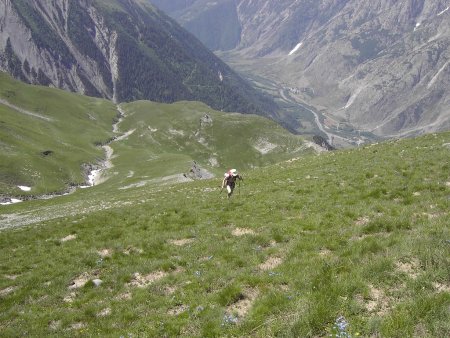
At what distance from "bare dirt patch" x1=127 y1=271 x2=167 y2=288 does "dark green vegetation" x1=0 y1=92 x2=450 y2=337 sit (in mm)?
87

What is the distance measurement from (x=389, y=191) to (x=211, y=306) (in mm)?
15113

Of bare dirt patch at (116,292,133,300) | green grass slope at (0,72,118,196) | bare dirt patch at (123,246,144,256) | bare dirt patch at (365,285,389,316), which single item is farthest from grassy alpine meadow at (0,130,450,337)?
green grass slope at (0,72,118,196)

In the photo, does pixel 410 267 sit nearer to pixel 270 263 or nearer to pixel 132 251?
pixel 270 263

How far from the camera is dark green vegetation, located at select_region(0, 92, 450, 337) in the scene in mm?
11852

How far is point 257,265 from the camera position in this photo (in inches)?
665

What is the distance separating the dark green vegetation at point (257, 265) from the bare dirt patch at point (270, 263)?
8cm

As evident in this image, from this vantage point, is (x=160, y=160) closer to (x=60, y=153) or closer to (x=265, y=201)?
(x=60, y=153)

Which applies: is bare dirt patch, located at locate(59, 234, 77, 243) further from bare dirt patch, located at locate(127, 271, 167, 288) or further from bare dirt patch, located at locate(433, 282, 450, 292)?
bare dirt patch, located at locate(433, 282, 450, 292)

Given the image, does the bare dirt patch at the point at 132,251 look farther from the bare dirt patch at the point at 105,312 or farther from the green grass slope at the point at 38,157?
the green grass slope at the point at 38,157

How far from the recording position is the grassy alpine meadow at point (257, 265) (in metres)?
11.8

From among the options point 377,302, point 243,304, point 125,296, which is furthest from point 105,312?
point 377,302

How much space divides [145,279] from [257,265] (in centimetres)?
504

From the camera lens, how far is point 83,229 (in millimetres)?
27891

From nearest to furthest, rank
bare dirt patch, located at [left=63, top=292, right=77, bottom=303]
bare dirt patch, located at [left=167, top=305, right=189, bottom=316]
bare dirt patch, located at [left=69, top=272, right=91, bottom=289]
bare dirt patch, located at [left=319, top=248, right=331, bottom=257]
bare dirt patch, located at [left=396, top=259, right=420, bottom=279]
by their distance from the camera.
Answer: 1. bare dirt patch, located at [left=396, top=259, right=420, bottom=279]
2. bare dirt patch, located at [left=167, top=305, right=189, bottom=316]
3. bare dirt patch, located at [left=319, top=248, right=331, bottom=257]
4. bare dirt patch, located at [left=63, top=292, right=77, bottom=303]
5. bare dirt patch, located at [left=69, top=272, right=91, bottom=289]
